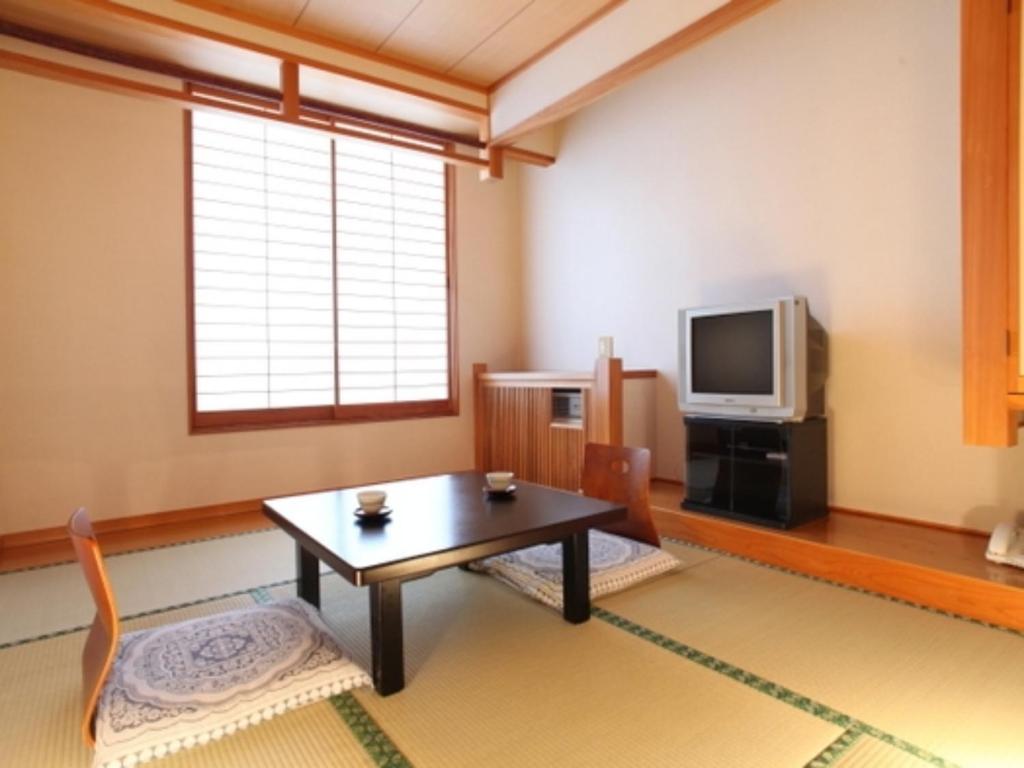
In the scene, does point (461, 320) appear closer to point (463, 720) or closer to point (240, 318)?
point (240, 318)

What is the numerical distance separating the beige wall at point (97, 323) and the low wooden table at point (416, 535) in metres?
1.75

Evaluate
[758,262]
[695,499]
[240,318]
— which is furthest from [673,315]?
[240,318]

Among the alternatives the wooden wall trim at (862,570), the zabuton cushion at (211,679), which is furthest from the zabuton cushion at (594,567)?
the zabuton cushion at (211,679)

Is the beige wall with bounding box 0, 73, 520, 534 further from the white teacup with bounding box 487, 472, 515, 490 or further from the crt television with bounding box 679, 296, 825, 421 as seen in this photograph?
the crt television with bounding box 679, 296, 825, 421

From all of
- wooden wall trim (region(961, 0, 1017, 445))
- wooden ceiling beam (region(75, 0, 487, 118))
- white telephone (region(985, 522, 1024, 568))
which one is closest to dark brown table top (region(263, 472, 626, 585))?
wooden wall trim (region(961, 0, 1017, 445))

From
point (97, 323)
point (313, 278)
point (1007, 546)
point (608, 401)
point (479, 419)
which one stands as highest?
point (313, 278)

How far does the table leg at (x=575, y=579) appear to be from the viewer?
2227 mm

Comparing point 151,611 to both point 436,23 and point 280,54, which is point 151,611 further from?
point 436,23

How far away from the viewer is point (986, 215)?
213cm

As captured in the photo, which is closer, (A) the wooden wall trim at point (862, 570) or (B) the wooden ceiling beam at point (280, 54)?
(A) the wooden wall trim at point (862, 570)

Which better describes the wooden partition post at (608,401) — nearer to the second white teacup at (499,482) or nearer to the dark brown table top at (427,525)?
the dark brown table top at (427,525)

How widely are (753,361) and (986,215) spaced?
1.21 m

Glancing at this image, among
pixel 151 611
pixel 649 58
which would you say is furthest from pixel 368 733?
pixel 649 58

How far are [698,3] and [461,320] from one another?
2889 mm
